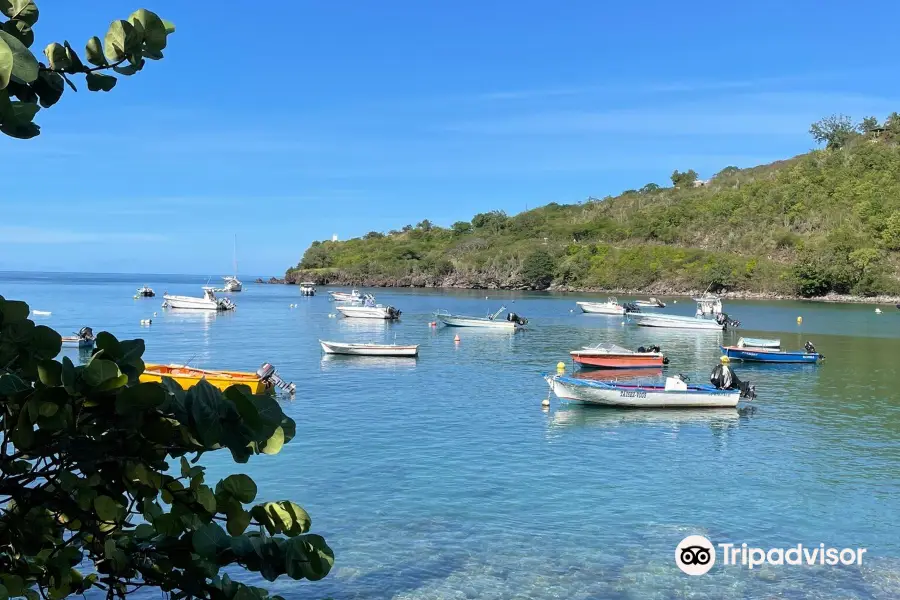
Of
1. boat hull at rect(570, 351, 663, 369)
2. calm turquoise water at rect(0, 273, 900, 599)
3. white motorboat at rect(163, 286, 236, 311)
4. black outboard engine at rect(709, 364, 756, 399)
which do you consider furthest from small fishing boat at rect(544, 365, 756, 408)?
white motorboat at rect(163, 286, 236, 311)

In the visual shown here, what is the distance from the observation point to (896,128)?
576 feet

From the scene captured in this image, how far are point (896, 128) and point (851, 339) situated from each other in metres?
148

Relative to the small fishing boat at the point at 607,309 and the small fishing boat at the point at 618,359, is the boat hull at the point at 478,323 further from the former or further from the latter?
the small fishing boat at the point at 607,309

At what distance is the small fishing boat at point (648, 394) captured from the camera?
1102 inches

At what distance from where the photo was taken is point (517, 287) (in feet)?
508

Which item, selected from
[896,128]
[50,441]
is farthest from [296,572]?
[896,128]

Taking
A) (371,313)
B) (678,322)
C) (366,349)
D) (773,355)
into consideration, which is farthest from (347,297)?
(773,355)

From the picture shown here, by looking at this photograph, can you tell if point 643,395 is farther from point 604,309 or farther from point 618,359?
point 604,309

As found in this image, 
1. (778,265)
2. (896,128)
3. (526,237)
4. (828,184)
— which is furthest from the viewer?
(526,237)

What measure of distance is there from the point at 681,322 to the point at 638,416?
141ft

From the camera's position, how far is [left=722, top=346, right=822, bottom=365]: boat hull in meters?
43.1

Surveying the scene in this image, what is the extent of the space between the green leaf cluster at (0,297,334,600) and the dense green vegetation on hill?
125 meters

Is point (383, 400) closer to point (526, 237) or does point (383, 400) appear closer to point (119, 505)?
point (119, 505)

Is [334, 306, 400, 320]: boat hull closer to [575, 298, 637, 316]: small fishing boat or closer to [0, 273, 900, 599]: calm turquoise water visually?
[575, 298, 637, 316]: small fishing boat
